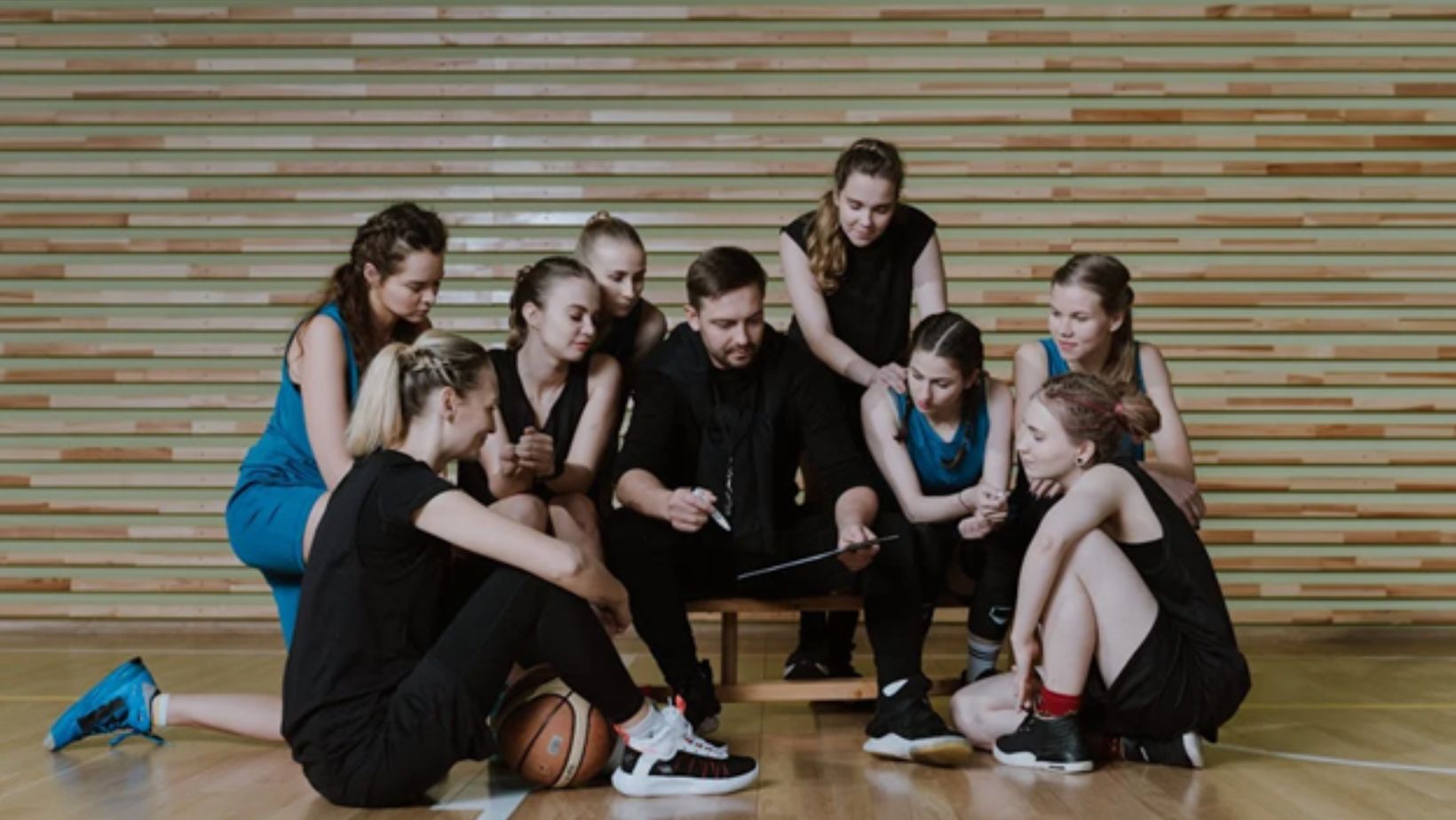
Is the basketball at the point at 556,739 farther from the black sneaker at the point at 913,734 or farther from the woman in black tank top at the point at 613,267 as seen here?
the woman in black tank top at the point at 613,267

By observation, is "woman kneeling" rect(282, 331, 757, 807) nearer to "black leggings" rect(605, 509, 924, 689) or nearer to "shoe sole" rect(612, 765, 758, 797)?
"shoe sole" rect(612, 765, 758, 797)

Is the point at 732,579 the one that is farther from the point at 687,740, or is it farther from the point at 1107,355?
the point at 1107,355

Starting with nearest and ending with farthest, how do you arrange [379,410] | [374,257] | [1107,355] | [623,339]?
[379,410]
[374,257]
[1107,355]
[623,339]

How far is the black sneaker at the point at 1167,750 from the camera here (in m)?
3.01

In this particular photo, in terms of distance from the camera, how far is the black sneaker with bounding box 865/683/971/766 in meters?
2.98

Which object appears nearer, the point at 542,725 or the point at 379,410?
the point at 379,410

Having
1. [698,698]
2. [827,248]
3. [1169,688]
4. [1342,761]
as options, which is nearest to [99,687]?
[698,698]

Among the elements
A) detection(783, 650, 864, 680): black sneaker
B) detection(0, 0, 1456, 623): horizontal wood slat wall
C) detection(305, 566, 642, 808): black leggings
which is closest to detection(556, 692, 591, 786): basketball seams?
detection(305, 566, 642, 808): black leggings

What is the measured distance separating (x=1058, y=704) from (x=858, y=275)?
1291mm

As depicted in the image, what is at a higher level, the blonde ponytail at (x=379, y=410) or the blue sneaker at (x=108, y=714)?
the blonde ponytail at (x=379, y=410)

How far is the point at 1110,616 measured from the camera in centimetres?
297

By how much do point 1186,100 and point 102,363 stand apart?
13.2ft

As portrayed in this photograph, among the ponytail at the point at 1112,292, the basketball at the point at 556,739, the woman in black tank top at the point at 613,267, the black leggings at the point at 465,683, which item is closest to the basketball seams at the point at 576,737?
the basketball at the point at 556,739

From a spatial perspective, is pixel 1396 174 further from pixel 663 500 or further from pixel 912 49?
pixel 663 500
